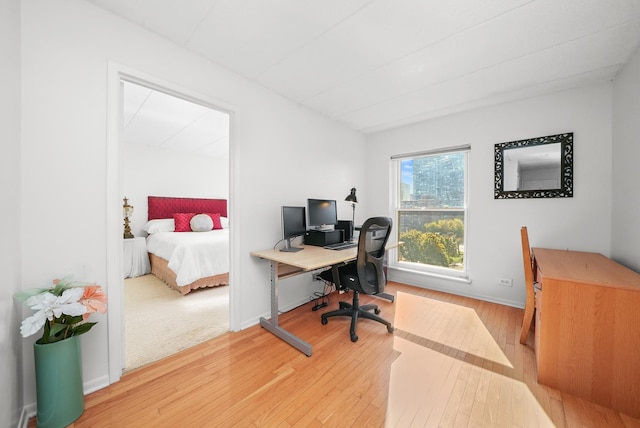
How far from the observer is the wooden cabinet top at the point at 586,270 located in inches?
59.9

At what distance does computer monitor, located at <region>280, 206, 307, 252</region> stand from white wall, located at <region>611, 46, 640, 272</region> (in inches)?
110

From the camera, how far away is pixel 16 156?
128 cm

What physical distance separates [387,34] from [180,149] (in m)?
4.85

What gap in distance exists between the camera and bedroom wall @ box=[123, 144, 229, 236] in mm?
4715

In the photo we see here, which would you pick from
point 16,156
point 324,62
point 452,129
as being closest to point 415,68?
point 324,62

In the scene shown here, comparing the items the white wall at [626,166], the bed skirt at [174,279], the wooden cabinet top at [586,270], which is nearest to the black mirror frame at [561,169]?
the white wall at [626,166]

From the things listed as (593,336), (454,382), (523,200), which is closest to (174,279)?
(454,382)

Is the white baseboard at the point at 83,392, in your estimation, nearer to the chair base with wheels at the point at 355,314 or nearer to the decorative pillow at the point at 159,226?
the chair base with wheels at the point at 355,314

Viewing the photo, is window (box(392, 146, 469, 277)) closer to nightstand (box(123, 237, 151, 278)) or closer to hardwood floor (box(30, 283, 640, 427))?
hardwood floor (box(30, 283, 640, 427))

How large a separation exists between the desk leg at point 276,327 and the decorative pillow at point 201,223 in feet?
9.66

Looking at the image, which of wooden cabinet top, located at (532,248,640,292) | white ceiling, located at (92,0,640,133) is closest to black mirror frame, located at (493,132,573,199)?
white ceiling, located at (92,0,640,133)

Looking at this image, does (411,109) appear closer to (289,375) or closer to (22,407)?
(289,375)

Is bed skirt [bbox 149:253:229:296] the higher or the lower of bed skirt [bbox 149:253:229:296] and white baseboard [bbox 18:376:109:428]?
the higher

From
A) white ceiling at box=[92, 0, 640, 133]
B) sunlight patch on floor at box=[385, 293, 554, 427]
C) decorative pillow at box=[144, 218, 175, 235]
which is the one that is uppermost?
white ceiling at box=[92, 0, 640, 133]
